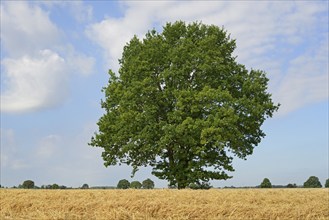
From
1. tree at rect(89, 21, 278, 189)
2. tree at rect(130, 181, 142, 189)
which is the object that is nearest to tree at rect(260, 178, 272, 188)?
tree at rect(89, 21, 278, 189)

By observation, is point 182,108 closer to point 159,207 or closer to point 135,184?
point 135,184

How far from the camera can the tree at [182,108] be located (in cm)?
2591

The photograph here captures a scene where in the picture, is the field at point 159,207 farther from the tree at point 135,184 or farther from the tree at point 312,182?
the tree at point 312,182

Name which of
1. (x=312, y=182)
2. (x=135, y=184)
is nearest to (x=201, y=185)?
(x=135, y=184)

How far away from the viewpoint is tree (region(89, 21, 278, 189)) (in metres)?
25.9

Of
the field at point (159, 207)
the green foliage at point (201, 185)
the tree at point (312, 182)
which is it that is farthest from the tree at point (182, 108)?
the field at point (159, 207)

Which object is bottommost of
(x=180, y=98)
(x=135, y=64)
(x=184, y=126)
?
(x=184, y=126)

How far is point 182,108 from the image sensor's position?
25703 millimetres

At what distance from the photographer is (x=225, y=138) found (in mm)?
25625

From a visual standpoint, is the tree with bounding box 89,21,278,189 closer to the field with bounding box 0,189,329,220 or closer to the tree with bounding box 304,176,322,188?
the tree with bounding box 304,176,322,188

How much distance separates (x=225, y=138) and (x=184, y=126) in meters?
2.60

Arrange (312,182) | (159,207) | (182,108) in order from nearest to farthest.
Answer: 1. (159,207)
2. (182,108)
3. (312,182)

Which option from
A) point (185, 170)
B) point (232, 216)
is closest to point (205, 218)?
point (232, 216)

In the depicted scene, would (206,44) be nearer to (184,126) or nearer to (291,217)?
(184,126)
